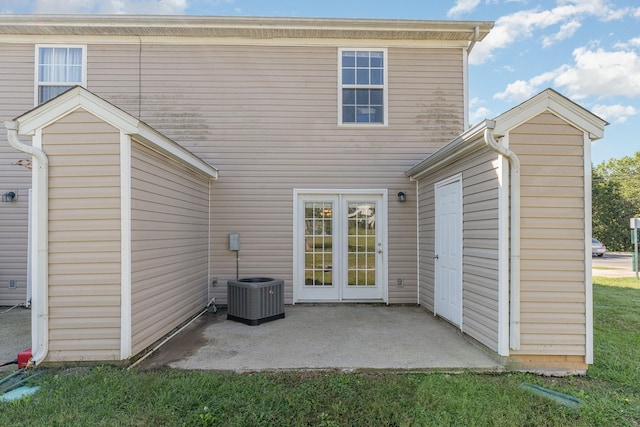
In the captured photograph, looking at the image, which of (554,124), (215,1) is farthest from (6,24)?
(554,124)

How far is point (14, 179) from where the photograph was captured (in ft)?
18.4

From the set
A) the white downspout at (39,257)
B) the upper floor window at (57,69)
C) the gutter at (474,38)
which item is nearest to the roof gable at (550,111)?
the gutter at (474,38)

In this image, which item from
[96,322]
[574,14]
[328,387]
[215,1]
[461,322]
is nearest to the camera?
[328,387]

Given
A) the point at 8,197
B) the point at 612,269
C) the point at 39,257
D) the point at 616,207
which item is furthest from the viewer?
the point at 616,207

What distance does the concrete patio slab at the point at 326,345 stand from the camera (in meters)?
3.22

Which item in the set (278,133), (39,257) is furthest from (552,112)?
(39,257)

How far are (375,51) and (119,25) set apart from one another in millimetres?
4435

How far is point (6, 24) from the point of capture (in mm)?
5410

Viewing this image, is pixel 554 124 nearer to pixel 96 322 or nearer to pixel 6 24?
pixel 96 322

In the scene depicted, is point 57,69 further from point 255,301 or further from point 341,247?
point 341,247

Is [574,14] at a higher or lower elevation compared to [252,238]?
higher

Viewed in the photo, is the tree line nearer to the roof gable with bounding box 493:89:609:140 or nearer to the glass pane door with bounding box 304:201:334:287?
the glass pane door with bounding box 304:201:334:287

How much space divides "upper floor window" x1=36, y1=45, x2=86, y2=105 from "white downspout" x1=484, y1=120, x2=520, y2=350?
21.9ft

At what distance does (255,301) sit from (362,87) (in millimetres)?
4135
